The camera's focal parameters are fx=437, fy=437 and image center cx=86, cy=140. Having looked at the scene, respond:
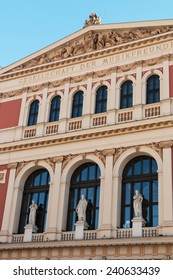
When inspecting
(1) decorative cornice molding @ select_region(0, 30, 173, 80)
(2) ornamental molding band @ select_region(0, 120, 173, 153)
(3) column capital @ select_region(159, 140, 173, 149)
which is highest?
(1) decorative cornice molding @ select_region(0, 30, 173, 80)

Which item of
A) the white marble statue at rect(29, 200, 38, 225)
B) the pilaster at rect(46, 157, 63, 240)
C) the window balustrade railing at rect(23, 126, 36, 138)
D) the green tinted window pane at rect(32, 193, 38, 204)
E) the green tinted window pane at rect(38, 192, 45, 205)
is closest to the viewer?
the pilaster at rect(46, 157, 63, 240)

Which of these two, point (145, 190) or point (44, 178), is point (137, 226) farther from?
point (44, 178)

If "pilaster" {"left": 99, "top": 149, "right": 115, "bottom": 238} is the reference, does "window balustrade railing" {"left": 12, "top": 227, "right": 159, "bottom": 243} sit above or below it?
below

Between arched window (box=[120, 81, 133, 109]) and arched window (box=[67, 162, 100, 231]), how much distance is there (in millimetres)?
3528

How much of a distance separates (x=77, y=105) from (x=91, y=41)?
13.2 feet

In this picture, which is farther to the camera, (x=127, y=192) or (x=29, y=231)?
(x=29, y=231)

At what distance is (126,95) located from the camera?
2300 cm

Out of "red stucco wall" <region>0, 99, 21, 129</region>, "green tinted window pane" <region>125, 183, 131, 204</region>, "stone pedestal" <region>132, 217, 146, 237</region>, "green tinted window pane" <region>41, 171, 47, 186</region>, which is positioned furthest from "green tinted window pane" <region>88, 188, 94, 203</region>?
"red stucco wall" <region>0, 99, 21, 129</region>

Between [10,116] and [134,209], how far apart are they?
1031 centimetres

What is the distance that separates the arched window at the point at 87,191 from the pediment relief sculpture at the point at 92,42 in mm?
7148

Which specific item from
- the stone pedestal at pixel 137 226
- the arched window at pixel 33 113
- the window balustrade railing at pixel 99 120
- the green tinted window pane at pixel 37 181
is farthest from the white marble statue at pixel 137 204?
the arched window at pixel 33 113

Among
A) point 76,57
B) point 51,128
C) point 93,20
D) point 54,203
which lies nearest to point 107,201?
point 54,203

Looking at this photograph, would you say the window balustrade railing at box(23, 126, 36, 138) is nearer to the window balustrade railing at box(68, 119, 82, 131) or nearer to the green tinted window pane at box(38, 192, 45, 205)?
the window balustrade railing at box(68, 119, 82, 131)

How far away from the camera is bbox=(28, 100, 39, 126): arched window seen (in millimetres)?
25266
